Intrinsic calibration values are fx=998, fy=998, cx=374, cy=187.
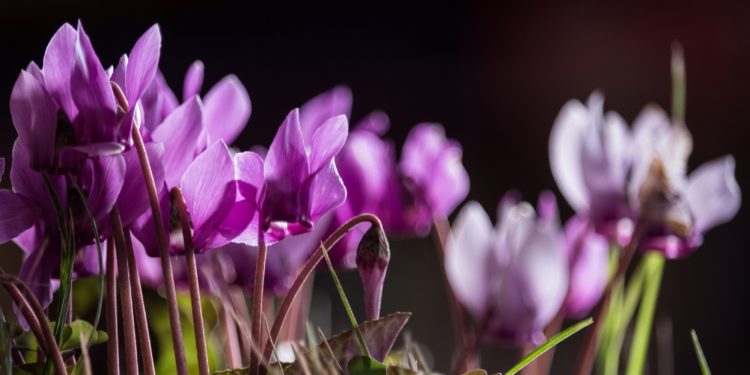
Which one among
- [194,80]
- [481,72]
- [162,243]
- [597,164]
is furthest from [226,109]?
[481,72]

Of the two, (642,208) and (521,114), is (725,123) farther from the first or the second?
(642,208)

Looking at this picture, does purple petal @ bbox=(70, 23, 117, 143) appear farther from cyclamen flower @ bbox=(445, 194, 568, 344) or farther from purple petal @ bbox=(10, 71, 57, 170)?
cyclamen flower @ bbox=(445, 194, 568, 344)

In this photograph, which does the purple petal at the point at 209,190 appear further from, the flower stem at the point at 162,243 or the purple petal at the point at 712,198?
the purple petal at the point at 712,198

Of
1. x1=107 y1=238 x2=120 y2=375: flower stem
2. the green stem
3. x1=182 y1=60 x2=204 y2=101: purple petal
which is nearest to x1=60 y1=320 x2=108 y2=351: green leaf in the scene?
x1=107 y1=238 x2=120 y2=375: flower stem

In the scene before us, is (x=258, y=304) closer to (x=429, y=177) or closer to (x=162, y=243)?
(x=162, y=243)

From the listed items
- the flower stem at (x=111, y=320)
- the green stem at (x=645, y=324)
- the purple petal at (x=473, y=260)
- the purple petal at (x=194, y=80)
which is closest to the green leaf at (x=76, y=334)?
the flower stem at (x=111, y=320)

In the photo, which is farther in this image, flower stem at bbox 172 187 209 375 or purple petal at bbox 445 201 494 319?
purple petal at bbox 445 201 494 319

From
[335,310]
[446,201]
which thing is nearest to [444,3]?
[335,310]
